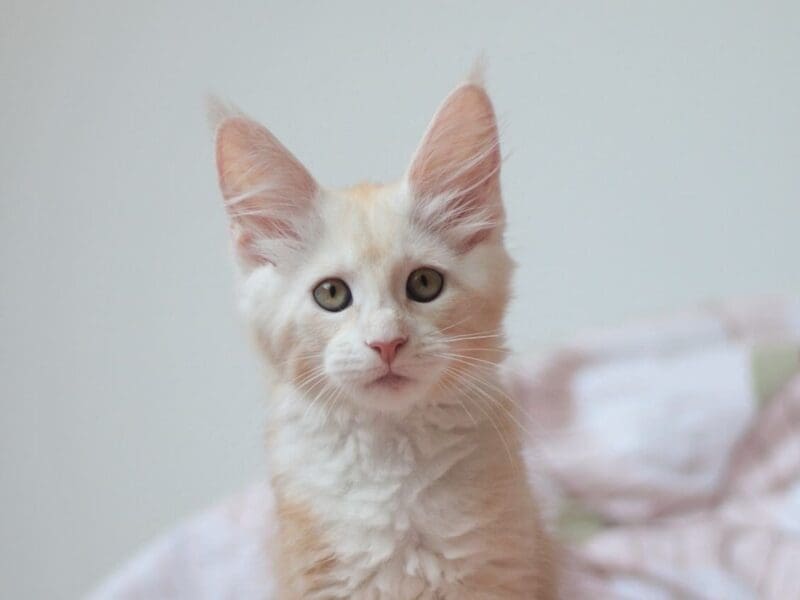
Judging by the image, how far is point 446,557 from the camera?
40.3 inches

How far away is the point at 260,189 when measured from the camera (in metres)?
1.08

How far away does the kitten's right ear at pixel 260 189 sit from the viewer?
41.0 inches

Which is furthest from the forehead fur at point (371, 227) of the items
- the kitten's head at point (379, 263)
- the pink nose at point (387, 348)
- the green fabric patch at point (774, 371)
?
the green fabric patch at point (774, 371)

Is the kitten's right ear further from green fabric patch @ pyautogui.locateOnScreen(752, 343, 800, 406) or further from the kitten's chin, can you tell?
green fabric patch @ pyautogui.locateOnScreen(752, 343, 800, 406)

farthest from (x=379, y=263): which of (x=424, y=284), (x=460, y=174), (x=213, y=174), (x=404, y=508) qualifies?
(x=213, y=174)

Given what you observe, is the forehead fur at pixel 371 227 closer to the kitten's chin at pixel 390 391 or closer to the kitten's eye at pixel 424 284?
the kitten's eye at pixel 424 284

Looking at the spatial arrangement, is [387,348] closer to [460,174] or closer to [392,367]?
[392,367]

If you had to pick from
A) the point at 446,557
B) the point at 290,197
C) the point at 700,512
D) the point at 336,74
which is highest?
the point at 336,74

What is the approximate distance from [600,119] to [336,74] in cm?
60

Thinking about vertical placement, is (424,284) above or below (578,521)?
above

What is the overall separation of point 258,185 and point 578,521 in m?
0.96

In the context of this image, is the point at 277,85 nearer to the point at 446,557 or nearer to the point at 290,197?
the point at 290,197

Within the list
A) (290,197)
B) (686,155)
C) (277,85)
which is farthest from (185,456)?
(686,155)

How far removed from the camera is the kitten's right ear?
104 centimetres
